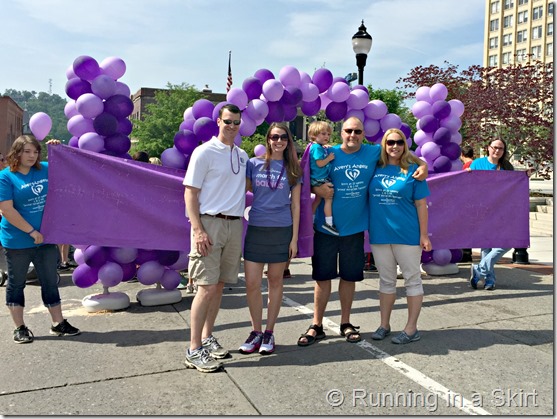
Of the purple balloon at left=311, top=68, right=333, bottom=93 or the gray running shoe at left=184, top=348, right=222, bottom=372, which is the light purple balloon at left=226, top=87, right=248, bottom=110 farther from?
the gray running shoe at left=184, top=348, right=222, bottom=372

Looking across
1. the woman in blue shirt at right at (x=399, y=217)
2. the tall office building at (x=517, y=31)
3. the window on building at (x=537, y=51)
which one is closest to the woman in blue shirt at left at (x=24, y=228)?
the woman in blue shirt at right at (x=399, y=217)

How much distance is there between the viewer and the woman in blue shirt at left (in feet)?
14.4

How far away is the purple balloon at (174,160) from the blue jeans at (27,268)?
1.53m

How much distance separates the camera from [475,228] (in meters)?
6.55

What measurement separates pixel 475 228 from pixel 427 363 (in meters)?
3.16

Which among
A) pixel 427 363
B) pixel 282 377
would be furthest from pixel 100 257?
pixel 427 363

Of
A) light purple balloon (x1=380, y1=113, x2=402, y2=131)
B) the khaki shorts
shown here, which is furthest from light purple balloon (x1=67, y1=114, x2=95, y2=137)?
light purple balloon (x1=380, y1=113, x2=402, y2=131)

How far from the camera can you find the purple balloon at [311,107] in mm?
6555

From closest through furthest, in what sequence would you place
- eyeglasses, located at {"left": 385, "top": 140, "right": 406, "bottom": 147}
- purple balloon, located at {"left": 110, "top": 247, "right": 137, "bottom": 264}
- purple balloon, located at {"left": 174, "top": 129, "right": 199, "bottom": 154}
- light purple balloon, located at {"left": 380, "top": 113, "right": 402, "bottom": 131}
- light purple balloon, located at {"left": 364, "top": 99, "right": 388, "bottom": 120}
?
1. eyeglasses, located at {"left": 385, "top": 140, "right": 406, "bottom": 147}
2. purple balloon, located at {"left": 110, "top": 247, "right": 137, "bottom": 264}
3. purple balloon, located at {"left": 174, "top": 129, "right": 199, "bottom": 154}
4. light purple balloon, located at {"left": 364, "top": 99, "right": 388, "bottom": 120}
5. light purple balloon, located at {"left": 380, "top": 113, "right": 402, "bottom": 131}

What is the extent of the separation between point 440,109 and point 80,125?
5.06 m

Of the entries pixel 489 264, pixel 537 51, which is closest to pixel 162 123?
pixel 489 264

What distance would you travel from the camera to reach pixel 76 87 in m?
5.45

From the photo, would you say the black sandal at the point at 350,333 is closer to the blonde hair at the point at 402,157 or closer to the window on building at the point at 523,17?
the blonde hair at the point at 402,157

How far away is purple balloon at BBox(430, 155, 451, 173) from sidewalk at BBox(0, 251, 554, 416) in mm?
2236
